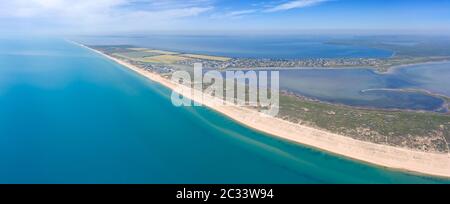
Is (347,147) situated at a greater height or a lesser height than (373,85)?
lesser

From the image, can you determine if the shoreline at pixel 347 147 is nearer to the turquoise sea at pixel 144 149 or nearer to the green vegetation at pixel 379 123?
the turquoise sea at pixel 144 149

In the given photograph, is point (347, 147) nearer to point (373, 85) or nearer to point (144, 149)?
point (144, 149)

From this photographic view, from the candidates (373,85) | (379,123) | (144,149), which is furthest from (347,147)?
(373,85)

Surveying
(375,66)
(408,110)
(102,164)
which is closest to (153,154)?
(102,164)

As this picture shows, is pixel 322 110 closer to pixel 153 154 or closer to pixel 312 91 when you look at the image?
pixel 312 91

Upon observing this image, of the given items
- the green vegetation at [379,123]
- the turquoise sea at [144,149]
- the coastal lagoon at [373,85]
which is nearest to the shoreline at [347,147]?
the turquoise sea at [144,149]

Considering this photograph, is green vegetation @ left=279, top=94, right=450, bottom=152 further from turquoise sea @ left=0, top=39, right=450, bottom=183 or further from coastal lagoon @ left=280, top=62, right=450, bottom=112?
coastal lagoon @ left=280, top=62, right=450, bottom=112
